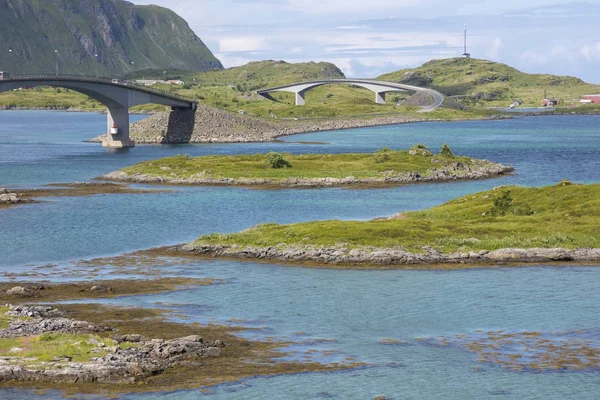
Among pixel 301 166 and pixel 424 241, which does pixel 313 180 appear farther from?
pixel 424 241

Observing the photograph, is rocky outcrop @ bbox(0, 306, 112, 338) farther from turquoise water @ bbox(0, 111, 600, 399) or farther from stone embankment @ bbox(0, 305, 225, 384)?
turquoise water @ bbox(0, 111, 600, 399)

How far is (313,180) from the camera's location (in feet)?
445

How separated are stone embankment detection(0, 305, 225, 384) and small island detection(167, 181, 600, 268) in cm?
2675

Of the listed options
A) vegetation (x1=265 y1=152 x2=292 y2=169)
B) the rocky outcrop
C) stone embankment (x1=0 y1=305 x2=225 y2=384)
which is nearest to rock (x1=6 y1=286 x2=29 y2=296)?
the rocky outcrop

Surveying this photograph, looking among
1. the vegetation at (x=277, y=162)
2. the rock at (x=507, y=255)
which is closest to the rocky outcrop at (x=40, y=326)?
the rock at (x=507, y=255)

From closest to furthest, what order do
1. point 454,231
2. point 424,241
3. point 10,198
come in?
point 424,241
point 454,231
point 10,198

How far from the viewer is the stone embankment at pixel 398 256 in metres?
75.6

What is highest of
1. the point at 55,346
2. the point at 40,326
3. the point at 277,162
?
the point at 277,162

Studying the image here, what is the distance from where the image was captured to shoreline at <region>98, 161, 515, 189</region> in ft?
440

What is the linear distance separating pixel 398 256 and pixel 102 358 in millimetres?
34376

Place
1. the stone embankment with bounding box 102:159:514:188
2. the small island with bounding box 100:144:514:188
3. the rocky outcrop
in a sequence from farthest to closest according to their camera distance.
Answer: the small island with bounding box 100:144:514:188
the stone embankment with bounding box 102:159:514:188
the rocky outcrop

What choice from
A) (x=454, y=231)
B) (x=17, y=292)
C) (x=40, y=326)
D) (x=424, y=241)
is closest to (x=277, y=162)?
(x=454, y=231)

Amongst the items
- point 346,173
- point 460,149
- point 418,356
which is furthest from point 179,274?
point 460,149

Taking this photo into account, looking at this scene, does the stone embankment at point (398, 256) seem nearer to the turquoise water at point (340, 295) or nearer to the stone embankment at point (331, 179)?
the turquoise water at point (340, 295)
